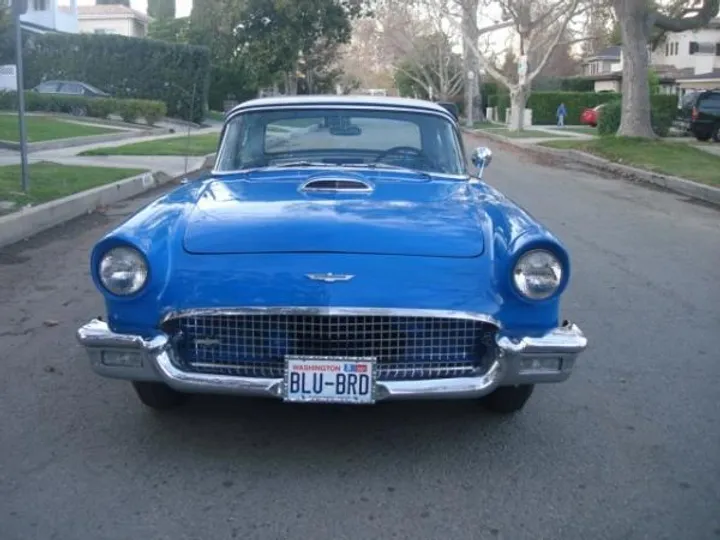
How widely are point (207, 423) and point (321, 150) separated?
6.45 feet

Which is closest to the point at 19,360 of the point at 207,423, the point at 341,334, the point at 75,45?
the point at 207,423

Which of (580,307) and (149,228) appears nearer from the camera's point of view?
(149,228)

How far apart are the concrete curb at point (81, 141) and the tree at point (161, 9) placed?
109 feet

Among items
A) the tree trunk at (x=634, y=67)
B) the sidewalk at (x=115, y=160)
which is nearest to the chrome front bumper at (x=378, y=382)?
the sidewalk at (x=115, y=160)

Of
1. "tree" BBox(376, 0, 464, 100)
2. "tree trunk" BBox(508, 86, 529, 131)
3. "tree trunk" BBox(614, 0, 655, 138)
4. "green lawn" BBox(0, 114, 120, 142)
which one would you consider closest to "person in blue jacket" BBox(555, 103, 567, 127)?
"tree" BBox(376, 0, 464, 100)

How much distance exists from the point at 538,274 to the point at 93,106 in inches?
1150

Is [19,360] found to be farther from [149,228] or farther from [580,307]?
[580,307]

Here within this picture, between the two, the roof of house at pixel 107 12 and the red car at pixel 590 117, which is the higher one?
the roof of house at pixel 107 12

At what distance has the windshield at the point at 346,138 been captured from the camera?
18.0 feet

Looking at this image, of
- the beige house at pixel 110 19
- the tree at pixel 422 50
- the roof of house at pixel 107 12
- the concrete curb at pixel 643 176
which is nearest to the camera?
the concrete curb at pixel 643 176

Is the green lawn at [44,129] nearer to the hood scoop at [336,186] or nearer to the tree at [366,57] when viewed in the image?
the hood scoop at [336,186]

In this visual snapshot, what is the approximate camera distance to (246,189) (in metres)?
4.67

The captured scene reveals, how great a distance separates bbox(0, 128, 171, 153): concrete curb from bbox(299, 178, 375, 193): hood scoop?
14.9m

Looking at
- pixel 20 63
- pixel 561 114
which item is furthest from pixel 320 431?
pixel 561 114
